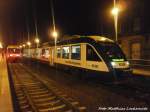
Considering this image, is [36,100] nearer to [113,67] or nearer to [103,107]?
[103,107]

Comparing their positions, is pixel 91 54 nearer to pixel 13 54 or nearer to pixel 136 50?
pixel 136 50

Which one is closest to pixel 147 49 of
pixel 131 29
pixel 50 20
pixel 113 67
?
pixel 131 29

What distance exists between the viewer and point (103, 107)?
9414 millimetres

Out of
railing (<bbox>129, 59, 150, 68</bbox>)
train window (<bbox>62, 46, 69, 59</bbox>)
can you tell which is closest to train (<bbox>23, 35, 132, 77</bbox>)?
train window (<bbox>62, 46, 69, 59</bbox>)

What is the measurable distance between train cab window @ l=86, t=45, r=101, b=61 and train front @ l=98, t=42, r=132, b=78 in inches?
20.0

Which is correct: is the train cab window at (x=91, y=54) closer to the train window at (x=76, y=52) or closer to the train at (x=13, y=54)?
the train window at (x=76, y=52)

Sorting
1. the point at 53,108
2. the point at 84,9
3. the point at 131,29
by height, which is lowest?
the point at 53,108

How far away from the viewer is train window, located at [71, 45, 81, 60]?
17.6 metres

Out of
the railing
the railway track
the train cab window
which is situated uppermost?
the train cab window

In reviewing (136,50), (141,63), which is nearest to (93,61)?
(141,63)

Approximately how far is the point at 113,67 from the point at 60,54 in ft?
30.9

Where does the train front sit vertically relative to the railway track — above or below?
above

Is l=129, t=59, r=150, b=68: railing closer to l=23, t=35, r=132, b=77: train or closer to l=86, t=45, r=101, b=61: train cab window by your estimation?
l=23, t=35, r=132, b=77: train

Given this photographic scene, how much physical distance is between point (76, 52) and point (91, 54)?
2.73m
